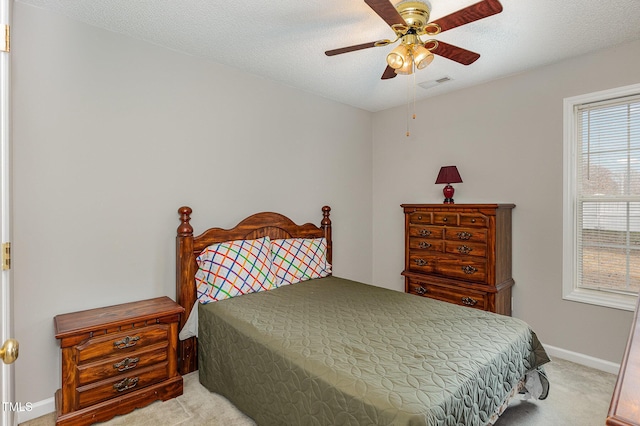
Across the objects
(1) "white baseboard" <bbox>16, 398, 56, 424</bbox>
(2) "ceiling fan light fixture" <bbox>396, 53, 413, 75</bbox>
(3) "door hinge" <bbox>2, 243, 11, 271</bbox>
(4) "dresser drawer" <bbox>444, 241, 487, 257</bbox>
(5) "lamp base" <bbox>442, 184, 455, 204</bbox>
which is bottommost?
(1) "white baseboard" <bbox>16, 398, 56, 424</bbox>

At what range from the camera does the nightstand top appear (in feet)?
6.33

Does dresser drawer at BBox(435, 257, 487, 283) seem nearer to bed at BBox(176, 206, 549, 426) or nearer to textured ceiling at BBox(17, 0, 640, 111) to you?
bed at BBox(176, 206, 549, 426)

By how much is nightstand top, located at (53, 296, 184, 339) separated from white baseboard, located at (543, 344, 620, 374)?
3.18 meters

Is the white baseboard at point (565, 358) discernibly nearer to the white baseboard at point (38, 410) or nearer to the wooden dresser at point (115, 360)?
the white baseboard at point (38, 410)

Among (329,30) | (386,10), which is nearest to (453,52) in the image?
(386,10)

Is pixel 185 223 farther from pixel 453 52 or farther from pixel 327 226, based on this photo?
pixel 453 52

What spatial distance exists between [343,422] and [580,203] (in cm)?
283

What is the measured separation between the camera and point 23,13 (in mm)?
2047

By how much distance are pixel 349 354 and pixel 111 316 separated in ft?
5.15

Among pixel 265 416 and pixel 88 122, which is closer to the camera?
pixel 265 416

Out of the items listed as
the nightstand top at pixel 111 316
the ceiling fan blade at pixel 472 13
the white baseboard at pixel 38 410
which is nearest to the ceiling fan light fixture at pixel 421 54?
the ceiling fan blade at pixel 472 13

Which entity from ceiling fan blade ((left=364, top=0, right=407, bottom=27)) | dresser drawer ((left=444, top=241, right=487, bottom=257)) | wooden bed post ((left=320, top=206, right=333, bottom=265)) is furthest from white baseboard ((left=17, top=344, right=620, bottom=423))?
ceiling fan blade ((left=364, top=0, right=407, bottom=27))

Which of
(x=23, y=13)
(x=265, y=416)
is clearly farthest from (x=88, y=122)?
(x=265, y=416)

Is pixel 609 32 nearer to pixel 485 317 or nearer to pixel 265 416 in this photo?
pixel 485 317
